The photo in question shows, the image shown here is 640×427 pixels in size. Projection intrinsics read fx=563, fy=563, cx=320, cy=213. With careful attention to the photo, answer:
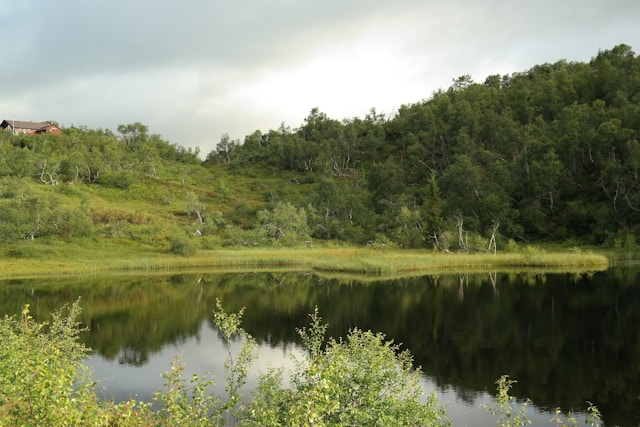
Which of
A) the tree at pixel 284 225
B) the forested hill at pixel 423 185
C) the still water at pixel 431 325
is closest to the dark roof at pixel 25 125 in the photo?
the forested hill at pixel 423 185

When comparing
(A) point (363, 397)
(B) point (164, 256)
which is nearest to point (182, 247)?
(B) point (164, 256)

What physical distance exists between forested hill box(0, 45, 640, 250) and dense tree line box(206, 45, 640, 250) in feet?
1.07

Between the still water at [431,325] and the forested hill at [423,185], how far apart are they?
29.0 m

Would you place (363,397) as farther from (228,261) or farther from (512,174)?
(512,174)

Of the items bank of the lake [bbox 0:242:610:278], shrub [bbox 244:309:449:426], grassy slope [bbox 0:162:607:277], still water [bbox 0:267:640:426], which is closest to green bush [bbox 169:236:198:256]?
bank of the lake [bbox 0:242:610:278]

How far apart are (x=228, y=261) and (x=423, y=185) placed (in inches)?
3243

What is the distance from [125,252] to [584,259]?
207 feet

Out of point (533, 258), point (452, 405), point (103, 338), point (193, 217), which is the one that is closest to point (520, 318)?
point (452, 405)

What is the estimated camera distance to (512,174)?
387ft

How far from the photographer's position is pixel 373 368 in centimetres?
1249

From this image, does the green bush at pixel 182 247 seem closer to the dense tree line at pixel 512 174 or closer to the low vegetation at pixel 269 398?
the dense tree line at pixel 512 174

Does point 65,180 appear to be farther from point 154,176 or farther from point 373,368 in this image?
point 373,368

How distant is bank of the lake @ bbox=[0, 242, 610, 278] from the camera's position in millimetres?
70500

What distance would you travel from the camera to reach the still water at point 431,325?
81.5ft
